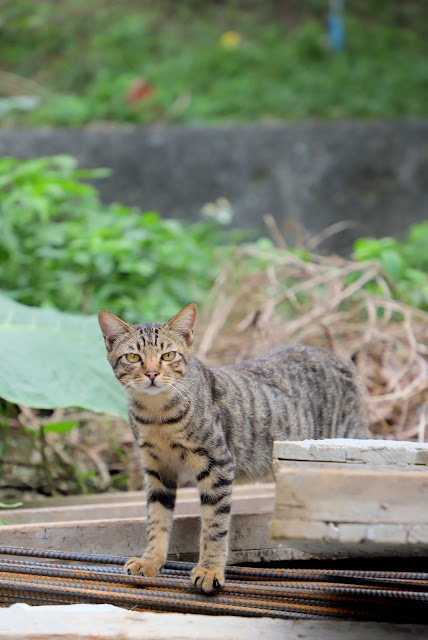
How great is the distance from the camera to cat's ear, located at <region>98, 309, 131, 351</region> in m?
2.56

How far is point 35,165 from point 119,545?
316 centimetres

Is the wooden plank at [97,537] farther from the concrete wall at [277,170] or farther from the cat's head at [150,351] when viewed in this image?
the concrete wall at [277,170]

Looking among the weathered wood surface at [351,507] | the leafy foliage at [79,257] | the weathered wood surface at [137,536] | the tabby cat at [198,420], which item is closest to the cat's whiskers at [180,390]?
the tabby cat at [198,420]

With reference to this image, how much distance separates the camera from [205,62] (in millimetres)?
9297

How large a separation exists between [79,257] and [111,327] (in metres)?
2.35

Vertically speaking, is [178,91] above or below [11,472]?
above

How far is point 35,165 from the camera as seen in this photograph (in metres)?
4.99

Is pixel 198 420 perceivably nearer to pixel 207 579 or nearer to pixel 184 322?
pixel 184 322

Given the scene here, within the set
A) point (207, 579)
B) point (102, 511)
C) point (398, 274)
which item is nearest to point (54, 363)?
point (102, 511)

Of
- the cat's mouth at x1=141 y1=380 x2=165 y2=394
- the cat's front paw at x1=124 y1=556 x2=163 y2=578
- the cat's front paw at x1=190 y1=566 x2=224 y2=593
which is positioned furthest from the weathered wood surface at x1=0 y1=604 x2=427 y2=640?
the cat's mouth at x1=141 y1=380 x2=165 y2=394

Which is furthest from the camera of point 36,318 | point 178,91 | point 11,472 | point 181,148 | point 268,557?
point 178,91

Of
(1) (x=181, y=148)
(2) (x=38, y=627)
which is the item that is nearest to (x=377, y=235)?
(1) (x=181, y=148)

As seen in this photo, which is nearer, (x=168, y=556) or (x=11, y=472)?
(x=168, y=556)

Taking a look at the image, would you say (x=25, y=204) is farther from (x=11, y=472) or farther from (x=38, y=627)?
(x=38, y=627)
